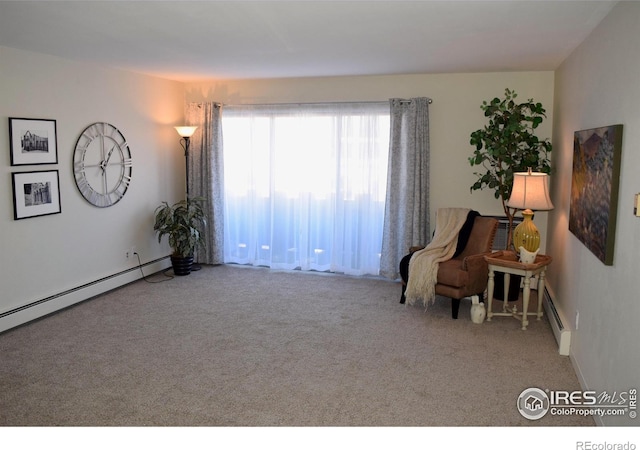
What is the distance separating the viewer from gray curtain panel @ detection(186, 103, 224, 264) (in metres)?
6.79

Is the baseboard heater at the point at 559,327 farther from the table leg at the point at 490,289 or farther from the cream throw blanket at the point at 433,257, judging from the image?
the cream throw blanket at the point at 433,257

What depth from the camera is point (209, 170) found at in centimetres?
686

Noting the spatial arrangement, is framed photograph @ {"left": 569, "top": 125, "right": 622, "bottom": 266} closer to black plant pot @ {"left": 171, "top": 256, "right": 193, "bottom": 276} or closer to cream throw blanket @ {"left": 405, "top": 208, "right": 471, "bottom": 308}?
cream throw blanket @ {"left": 405, "top": 208, "right": 471, "bottom": 308}

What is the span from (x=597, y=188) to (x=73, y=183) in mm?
4636

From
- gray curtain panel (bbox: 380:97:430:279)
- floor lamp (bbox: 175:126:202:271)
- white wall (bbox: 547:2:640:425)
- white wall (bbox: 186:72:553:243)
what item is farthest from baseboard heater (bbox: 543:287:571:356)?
floor lamp (bbox: 175:126:202:271)

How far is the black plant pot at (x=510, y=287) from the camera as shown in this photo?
17.4ft

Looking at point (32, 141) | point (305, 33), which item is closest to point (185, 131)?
point (32, 141)

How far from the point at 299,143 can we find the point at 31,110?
3.00 m

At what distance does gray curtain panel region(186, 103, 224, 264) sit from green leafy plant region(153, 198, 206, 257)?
0.34 m

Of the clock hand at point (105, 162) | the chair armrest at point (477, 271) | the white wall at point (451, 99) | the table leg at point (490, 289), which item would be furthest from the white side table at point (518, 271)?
the clock hand at point (105, 162)

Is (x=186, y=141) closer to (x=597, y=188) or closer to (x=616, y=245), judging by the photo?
(x=597, y=188)

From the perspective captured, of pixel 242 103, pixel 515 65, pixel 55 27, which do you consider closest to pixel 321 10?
pixel 55 27

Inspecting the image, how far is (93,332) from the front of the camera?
4.45 metres

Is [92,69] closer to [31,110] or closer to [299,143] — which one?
[31,110]
